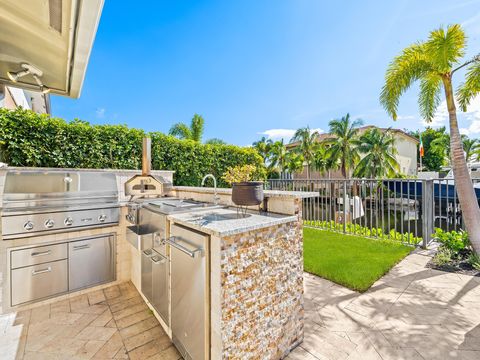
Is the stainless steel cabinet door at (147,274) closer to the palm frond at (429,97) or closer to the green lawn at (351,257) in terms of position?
the green lawn at (351,257)

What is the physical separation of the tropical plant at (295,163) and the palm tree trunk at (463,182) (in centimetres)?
1911

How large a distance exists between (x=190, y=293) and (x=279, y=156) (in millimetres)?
23402

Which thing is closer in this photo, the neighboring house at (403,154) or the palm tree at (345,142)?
the palm tree at (345,142)

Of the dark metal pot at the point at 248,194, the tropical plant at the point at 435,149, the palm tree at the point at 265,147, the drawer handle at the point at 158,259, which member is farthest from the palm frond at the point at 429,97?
the tropical plant at the point at 435,149

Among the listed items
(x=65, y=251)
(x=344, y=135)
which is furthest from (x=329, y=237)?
(x=344, y=135)

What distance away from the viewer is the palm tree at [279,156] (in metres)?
24.1

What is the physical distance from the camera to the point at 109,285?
318cm

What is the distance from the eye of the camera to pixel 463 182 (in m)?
3.55

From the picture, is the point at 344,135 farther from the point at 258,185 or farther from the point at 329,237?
the point at 258,185

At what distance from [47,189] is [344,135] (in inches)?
826

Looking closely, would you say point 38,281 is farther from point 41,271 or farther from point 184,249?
point 184,249

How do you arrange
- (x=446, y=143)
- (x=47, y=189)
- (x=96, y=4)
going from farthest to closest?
1. (x=446, y=143)
2. (x=47, y=189)
3. (x=96, y=4)

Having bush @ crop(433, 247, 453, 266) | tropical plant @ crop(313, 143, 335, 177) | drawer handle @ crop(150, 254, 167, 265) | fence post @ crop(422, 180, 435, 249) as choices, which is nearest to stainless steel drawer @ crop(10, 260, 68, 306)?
drawer handle @ crop(150, 254, 167, 265)

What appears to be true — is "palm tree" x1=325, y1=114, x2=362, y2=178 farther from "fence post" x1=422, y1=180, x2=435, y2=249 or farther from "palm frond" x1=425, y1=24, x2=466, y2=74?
"palm frond" x1=425, y1=24, x2=466, y2=74
